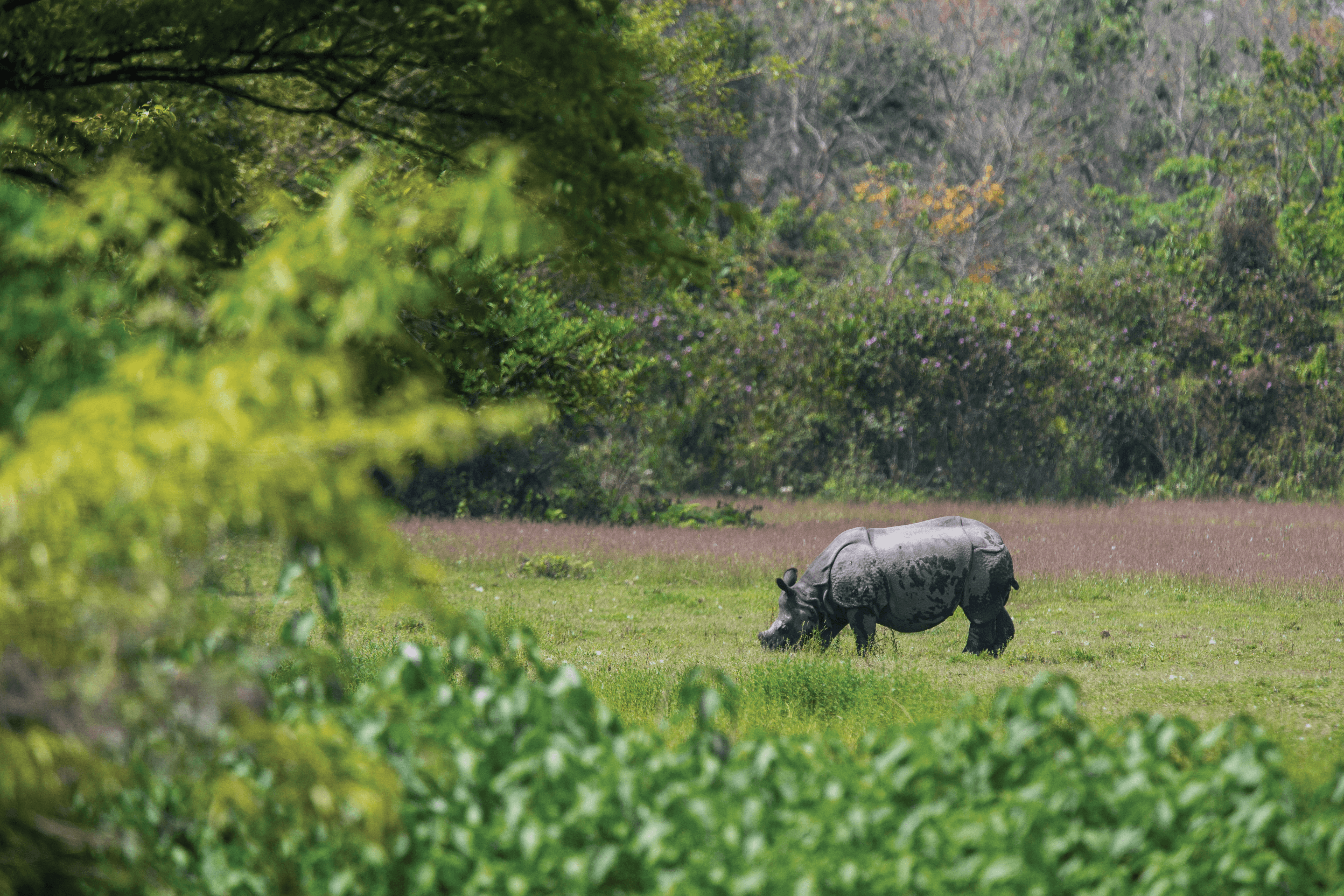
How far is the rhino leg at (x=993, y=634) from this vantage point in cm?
884

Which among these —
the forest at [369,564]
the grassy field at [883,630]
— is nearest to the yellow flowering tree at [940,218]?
the grassy field at [883,630]

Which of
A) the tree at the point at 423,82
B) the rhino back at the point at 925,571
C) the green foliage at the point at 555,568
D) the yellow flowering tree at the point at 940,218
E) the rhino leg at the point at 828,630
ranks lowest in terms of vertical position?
the green foliage at the point at 555,568

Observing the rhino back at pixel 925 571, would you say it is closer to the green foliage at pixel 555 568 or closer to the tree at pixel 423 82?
the tree at pixel 423 82

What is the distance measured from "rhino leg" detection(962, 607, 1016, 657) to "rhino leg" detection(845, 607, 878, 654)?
760 millimetres

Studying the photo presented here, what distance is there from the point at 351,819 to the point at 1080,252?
29.7 meters

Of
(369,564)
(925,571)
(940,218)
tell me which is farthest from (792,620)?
(940,218)

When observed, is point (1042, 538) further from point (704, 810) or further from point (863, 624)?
point (704, 810)

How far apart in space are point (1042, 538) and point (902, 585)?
21.8ft

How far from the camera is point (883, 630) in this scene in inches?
411

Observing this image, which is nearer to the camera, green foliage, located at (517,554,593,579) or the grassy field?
the grassy field

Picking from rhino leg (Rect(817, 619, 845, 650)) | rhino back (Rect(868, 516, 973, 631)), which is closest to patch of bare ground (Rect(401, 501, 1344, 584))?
rhino leg (Rect(817, 619, 845, 650))

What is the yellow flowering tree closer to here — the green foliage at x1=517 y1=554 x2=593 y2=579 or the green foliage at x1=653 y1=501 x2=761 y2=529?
the green foliage at x1=653 y1=501 x2=761 y2=529

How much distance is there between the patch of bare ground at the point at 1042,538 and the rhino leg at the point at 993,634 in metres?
3.34

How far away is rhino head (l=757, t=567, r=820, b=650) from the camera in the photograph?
8.72 meters
